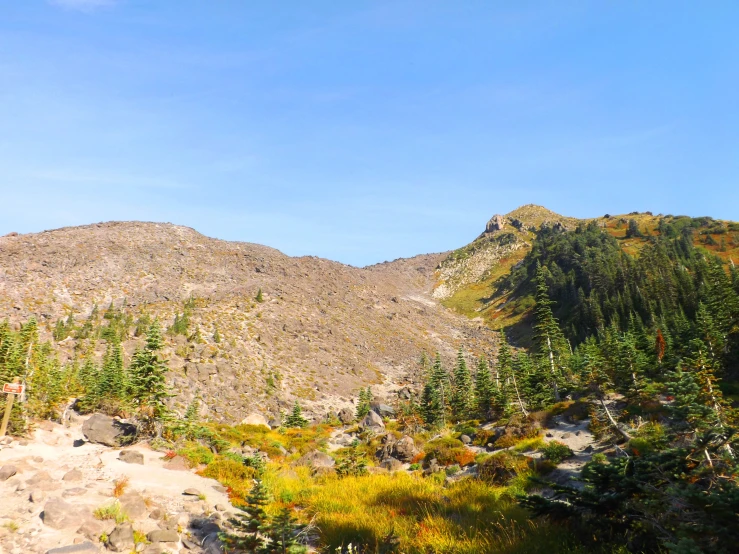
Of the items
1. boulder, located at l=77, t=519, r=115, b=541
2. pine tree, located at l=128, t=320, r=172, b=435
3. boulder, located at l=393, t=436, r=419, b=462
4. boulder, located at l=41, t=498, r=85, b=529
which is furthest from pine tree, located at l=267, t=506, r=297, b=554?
boulder, located at l=393, t=436, r=419, b=462

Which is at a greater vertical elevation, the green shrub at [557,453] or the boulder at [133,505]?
the boulder at [133,505]

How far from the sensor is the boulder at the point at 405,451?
76.2 ft

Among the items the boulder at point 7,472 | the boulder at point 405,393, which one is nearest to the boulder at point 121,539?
the boulder at point 7,472

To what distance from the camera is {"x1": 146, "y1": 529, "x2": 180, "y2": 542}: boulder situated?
9.08 meters

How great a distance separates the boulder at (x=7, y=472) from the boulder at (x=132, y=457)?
14.3ft

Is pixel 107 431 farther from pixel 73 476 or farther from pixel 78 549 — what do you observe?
pixel 78 549

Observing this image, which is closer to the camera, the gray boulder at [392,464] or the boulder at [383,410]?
the gray boulder at [392,464]

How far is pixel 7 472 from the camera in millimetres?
11711

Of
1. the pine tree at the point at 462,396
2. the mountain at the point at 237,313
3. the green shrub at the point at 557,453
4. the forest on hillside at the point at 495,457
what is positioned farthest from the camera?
the mountain at the point at 237,313

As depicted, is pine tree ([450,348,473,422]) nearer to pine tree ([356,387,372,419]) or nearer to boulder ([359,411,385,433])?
boulder ([359,411,385,433])

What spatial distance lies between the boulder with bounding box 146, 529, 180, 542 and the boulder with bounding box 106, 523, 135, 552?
46 centimetres

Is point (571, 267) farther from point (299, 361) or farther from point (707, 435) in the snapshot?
point (707, 435)

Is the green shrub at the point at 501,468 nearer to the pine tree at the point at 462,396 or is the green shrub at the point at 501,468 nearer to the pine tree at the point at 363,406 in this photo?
the pine tree at the point at 462,396

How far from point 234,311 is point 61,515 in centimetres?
8505
